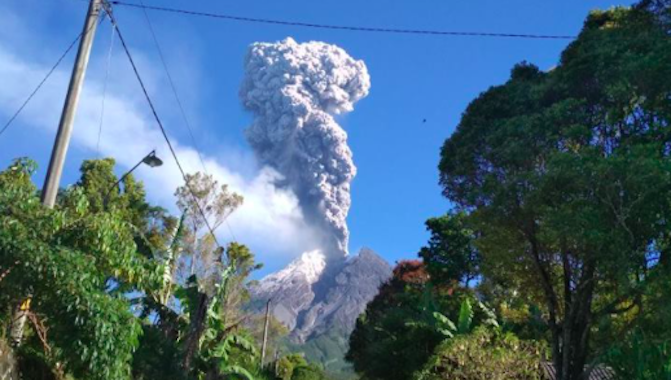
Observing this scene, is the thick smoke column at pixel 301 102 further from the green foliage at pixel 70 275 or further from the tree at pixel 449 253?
the green foliage at pixel 70 275

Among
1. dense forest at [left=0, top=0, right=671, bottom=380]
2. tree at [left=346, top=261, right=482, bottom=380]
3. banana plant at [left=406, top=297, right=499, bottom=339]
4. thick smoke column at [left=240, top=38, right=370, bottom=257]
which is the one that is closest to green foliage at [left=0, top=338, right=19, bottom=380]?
dense forest at [left=0, top=0, right=671, bottom=380]

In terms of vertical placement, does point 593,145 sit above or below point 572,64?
below

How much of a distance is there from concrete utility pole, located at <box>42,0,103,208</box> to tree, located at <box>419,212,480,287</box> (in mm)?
34867

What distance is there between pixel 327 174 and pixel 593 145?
529ft

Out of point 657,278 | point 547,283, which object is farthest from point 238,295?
point 657,278

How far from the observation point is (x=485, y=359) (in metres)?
17.7

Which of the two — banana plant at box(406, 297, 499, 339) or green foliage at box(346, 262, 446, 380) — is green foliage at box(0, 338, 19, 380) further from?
green foliage at box(346, 262, 446, 380)

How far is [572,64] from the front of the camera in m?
21.3

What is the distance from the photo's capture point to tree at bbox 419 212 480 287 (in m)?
44.0

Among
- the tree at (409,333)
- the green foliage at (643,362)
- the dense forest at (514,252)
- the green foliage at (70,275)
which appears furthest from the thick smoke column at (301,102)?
the green foliage at (70,275)

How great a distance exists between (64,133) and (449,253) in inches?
1455

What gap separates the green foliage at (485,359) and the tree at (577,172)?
3.03m

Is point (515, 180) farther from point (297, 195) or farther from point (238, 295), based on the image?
point (297, 195)

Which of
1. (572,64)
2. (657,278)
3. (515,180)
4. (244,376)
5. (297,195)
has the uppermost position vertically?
(297,195)
